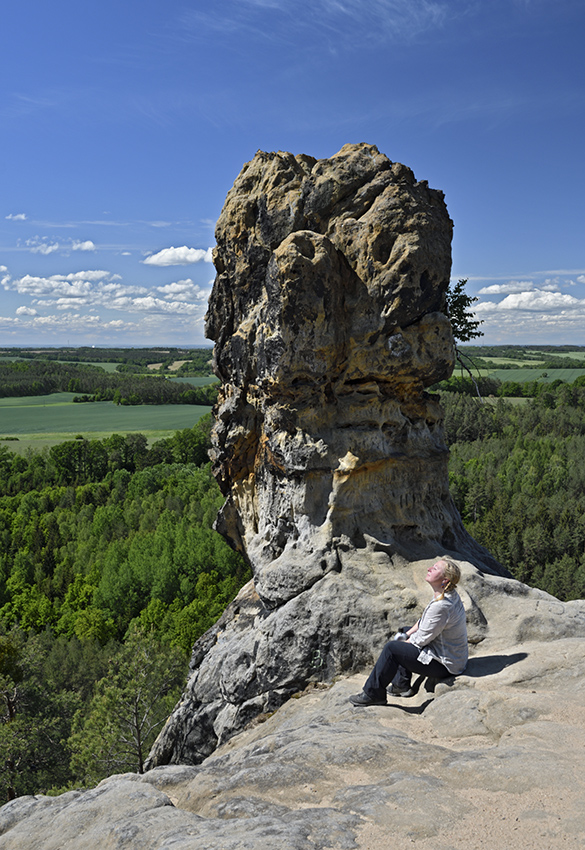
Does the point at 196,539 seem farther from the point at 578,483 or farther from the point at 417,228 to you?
the point at 578,483

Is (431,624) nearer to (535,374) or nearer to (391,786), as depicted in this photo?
(391,786)

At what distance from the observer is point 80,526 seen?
64.9 metres

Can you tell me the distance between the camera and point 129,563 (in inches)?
2058

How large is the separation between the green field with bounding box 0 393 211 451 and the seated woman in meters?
115

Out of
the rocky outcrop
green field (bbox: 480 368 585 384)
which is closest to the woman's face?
the rocky outcrop

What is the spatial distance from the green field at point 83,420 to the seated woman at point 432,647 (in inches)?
4543

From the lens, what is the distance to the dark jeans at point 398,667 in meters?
8.41

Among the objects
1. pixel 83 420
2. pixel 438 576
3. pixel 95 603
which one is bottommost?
pixel 95 603

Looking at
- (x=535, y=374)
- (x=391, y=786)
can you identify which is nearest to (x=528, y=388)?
(x=535, y=374)

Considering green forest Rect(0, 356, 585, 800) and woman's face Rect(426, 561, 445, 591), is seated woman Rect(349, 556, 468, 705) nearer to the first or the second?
woman's face Rect(426, 561, 445, 591)

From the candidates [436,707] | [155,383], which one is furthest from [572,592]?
[155,383]

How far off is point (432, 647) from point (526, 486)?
7328 cm

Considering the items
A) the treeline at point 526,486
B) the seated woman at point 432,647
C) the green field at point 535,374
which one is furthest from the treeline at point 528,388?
the seated woman at point 432,647

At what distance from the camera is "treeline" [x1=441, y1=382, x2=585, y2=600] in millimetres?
60438
